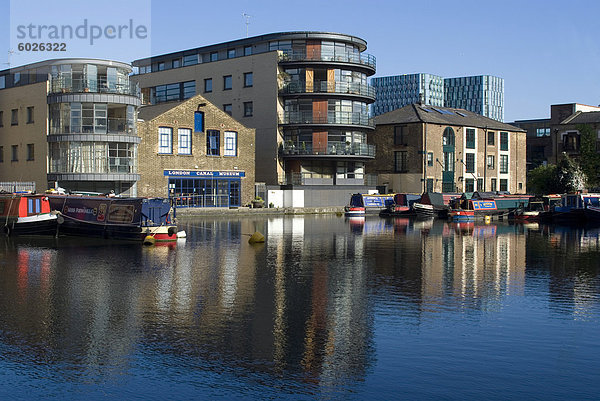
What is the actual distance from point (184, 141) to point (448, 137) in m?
33.6

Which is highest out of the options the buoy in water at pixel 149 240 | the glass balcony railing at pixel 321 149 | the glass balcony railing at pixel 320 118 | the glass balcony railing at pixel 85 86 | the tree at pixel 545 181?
the glass balcony railing at pixel 85 86

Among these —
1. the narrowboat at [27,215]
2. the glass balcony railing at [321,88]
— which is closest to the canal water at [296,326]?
the narrowboat at [27,215]

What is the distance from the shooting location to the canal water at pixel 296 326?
11141 millimetres

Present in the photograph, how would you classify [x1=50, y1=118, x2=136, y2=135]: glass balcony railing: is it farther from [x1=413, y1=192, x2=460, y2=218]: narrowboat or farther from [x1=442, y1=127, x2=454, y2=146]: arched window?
[x1=442, y1=127, x2=454, y2=146]: arched window

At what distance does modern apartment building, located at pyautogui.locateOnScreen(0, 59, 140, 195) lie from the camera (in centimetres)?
5194

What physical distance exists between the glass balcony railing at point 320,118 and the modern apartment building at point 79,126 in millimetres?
18000

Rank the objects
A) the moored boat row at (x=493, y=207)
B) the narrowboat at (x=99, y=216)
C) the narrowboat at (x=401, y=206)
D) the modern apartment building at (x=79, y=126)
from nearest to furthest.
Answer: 1. the narrowboat at (x=99, y=216)
2. the modern apartment building at (x=79, y=126)
3. the moored boat row at (x=493, y=207)
4. the narrowboat at (x=401, y=206)

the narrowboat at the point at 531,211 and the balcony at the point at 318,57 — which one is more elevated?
the balcony at the point at 318,57

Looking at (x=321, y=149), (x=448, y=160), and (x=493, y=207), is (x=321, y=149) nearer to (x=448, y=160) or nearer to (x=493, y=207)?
(x=493, y=207)

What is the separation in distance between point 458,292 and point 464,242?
16.9 meters

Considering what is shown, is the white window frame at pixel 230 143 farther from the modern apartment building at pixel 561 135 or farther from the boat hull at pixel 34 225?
the modern apartment building at pixel 561 135

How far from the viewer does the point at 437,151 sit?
7812 centimetres

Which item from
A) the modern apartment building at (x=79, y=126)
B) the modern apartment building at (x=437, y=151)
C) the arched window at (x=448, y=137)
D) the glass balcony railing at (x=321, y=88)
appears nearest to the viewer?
the modern apartment building at (x=79, y=126)

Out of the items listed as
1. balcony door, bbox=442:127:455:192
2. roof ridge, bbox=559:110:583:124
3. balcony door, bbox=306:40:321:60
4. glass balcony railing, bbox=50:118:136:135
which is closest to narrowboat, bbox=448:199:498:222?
balcony door, bbox=442:127:455:192
